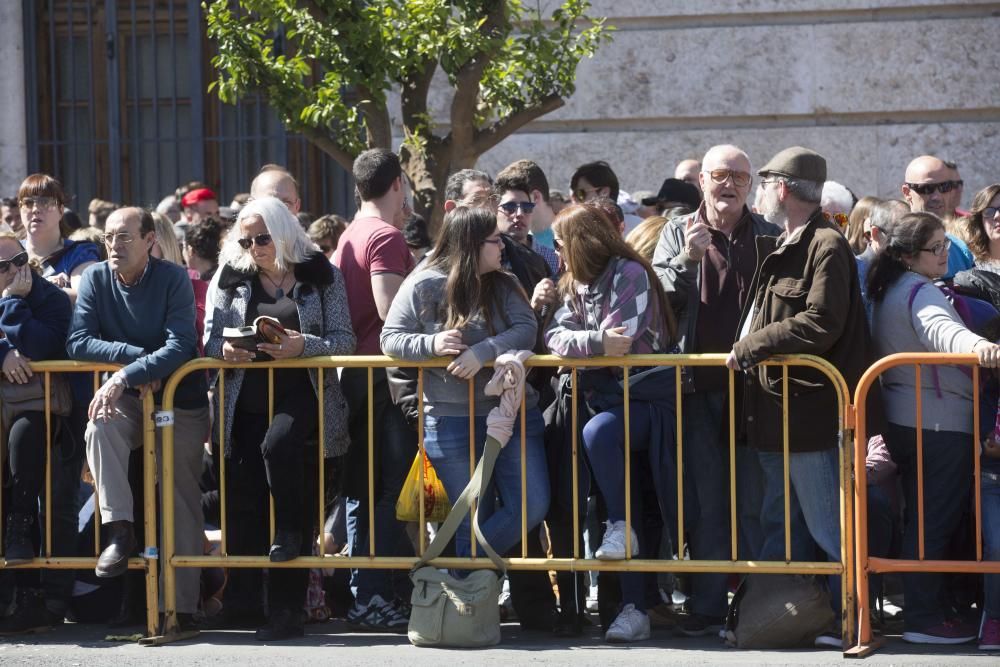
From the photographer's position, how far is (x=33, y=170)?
12.6 m

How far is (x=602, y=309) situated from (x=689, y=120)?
5.43 m

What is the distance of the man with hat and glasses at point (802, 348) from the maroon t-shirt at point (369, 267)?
1.62 meters

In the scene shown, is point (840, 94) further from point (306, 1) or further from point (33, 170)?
point (33, 170)

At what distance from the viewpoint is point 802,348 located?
6145 millimetres

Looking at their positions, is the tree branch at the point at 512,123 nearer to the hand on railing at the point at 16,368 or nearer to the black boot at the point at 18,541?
the hand on railing at the point at 16,368

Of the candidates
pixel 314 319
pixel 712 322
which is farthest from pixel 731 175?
pixel 314 319

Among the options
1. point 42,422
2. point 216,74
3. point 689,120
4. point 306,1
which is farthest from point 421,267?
point 216,74

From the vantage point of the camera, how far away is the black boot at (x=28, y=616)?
22.2ft

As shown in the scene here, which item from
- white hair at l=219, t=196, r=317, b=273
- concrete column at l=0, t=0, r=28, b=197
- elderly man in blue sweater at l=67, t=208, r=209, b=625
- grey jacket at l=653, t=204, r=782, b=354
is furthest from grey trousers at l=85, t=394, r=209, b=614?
concrete column at l=0, t=0, r=28, b=197

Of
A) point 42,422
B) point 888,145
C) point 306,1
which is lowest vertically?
point 42,422

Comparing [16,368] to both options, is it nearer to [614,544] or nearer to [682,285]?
[614,544]

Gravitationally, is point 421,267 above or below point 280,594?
above

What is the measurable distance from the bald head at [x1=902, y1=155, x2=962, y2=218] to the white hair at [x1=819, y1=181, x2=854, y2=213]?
0.75 meters

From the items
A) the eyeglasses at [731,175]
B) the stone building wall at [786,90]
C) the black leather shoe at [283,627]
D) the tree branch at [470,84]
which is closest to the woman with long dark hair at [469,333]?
the black leather shoe at [283,627]
